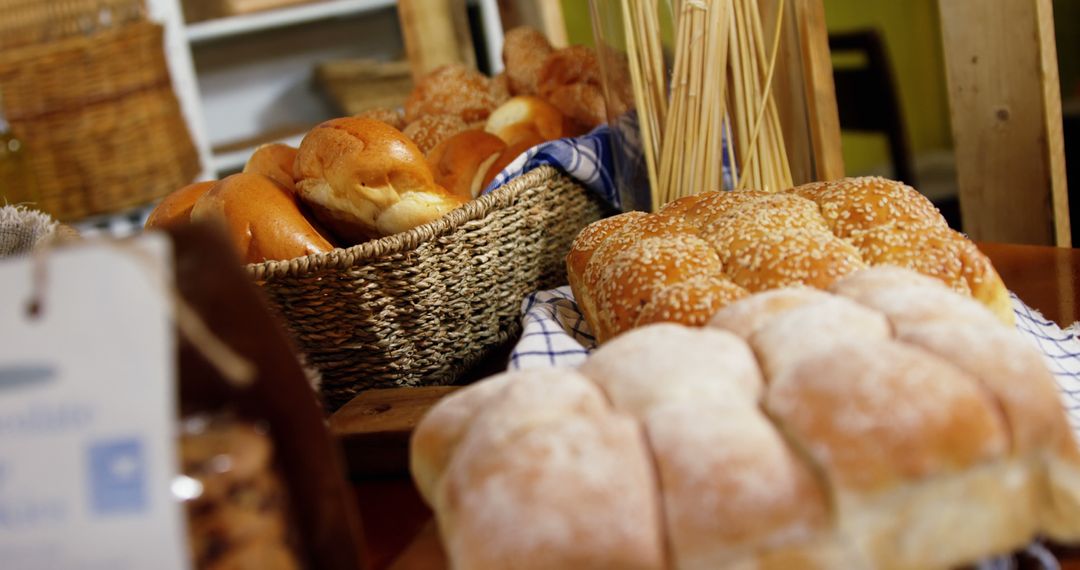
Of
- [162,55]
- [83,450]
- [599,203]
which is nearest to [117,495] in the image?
[83,450]

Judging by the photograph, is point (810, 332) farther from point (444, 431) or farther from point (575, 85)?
point (575, 85)

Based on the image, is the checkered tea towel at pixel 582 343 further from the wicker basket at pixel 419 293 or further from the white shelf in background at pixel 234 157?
the white shelf in background at pixel 234 157

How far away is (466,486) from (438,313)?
1.61 ft

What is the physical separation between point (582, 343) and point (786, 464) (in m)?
0.46

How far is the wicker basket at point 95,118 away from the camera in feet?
7.54

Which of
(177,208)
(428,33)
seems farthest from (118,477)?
(428,33)

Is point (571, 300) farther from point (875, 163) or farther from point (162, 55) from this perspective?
point (875, 163)

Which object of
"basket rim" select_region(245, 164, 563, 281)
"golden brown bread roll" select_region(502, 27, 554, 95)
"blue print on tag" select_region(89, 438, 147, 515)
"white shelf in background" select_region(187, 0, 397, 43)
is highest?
"white shelf in background" select_region(187, 0, 397, 43)

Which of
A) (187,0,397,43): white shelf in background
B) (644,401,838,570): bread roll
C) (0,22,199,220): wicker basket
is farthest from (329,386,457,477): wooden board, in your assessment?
(187,0,397,43): white shelf in background

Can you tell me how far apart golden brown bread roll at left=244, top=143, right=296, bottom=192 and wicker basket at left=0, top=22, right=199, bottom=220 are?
4.55ft

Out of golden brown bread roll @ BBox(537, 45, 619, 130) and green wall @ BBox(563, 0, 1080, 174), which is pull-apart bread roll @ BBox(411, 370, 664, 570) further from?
green wall @ BBox(563, 0, 1080, 174)

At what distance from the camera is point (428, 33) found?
2.27 meters

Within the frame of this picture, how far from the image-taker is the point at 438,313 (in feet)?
3.19

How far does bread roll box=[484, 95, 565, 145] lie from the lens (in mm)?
1299
